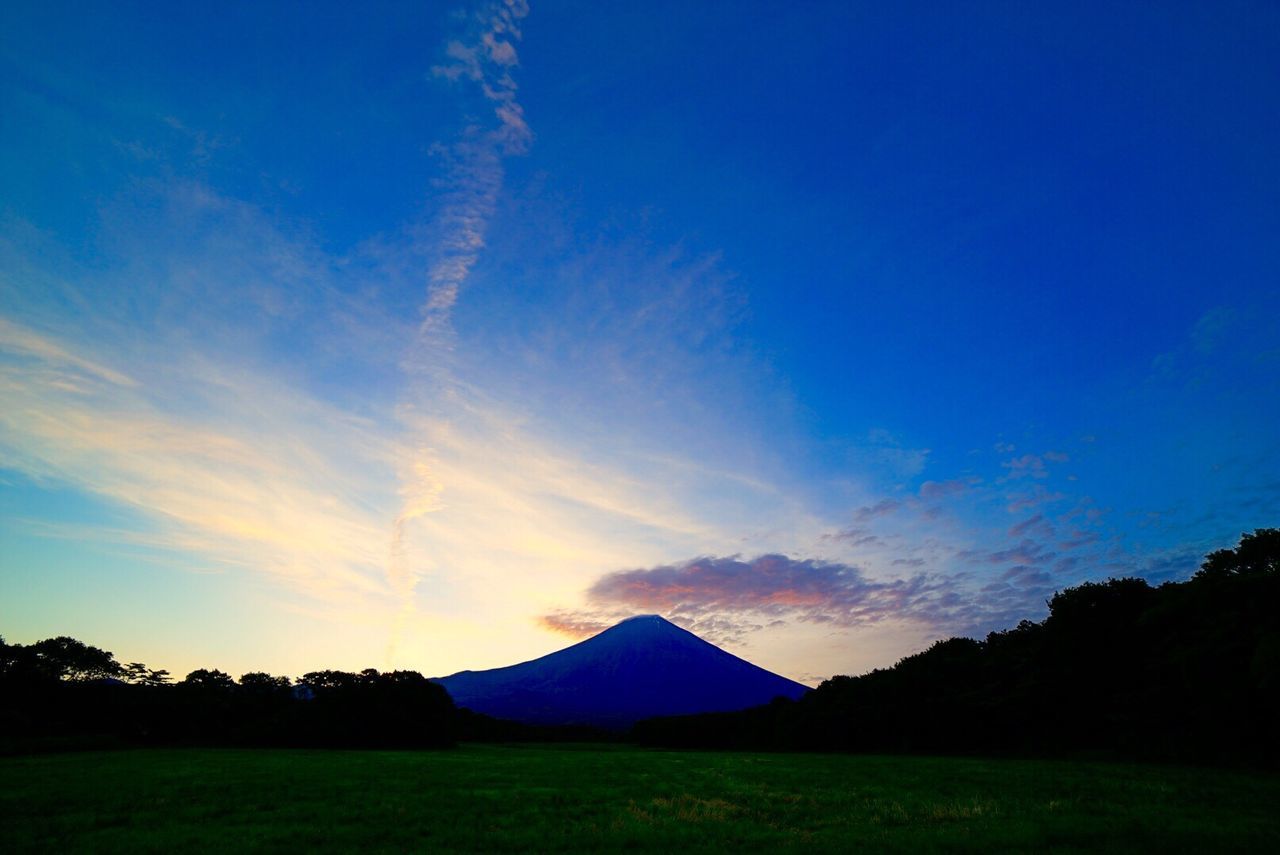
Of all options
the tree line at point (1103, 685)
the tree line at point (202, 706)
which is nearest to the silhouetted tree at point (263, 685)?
the tree line at point (202, 706)

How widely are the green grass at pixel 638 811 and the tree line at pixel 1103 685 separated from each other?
10.7m

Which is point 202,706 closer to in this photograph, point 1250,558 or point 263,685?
point 263,685

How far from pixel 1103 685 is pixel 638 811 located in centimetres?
5732

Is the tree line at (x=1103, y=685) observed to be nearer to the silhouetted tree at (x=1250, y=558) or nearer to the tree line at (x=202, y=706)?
the silhouetted tree at (x=1250, y=558)

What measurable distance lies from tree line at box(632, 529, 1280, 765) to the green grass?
10.7 meters

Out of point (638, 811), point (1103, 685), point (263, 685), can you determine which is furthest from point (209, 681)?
point (1103, 685)

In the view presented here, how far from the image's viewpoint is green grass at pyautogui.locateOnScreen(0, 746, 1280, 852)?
15.7 metres

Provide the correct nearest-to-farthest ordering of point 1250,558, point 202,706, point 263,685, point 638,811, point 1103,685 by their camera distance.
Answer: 1. point 638,811
2. point 1250,558
3. point 1103,685
4. point 202,706
5. point 263,685

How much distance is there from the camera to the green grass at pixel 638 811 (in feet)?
51.5

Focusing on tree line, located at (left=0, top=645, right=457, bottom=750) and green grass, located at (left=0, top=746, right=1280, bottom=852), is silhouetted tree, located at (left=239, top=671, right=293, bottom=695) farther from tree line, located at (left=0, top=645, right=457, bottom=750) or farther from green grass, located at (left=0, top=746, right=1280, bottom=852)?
green grass, located at (left=0, top=746, right=1280, bottom=852)

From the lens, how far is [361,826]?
17.7m

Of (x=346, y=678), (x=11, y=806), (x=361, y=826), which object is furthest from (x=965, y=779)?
(x=346, y=678)

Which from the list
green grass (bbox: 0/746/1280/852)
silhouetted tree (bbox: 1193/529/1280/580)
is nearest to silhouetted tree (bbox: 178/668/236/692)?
green grass (bbox: 0/746/1280/852)

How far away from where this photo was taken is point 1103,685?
186 ft
